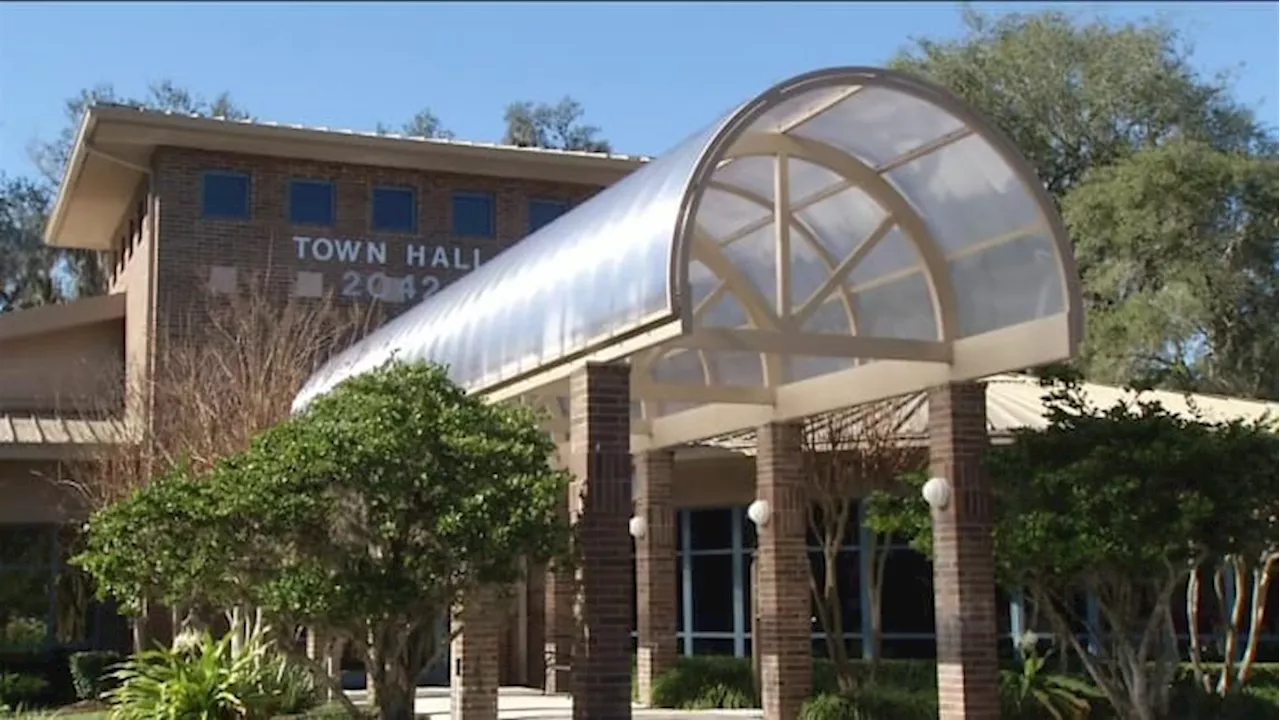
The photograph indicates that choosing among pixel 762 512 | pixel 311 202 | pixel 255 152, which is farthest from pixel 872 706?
pixel 255 152

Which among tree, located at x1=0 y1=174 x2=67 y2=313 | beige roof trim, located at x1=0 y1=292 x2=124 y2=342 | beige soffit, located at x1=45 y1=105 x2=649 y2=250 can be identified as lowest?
beige roof trim, located at x1=0 y1=292 x2=124 y2=342

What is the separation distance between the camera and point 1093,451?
12406 millimetres

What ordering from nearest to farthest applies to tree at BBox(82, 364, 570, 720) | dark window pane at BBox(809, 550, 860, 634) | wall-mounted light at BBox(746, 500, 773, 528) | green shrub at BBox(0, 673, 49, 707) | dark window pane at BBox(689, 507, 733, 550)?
tree at BBox(82, 364, 570, 720)
wall-mounted light at BBox(746, 500, 773, 528)
green shrub at BBox(0, 673, 49, 707)
dark window pane at BBox(809, 550, 860, 634)
dark window pane at BBox(689, 507, 733, 550)

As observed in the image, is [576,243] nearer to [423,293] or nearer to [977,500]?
[977,500]

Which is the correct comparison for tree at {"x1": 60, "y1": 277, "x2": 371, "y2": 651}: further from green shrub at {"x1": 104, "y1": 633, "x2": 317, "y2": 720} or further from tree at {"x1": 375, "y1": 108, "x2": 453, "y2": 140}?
tree at {"x1": 375, "y1": 108, "x2": 453, "y2": 140}

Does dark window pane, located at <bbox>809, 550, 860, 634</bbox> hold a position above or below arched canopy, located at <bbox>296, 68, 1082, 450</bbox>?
below

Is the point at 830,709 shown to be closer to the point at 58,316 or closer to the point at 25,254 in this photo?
the point at 58,316

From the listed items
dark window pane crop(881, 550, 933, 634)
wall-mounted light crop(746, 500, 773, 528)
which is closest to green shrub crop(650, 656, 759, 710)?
dark window pane crop(881, 550, 933, 634)

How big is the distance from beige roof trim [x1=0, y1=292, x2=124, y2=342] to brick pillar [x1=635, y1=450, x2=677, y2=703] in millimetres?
12445

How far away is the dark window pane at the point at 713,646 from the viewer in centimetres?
2331

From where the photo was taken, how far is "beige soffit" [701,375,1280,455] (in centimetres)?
1853

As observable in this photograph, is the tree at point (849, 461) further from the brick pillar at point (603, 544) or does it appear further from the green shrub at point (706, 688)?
the brick pillar at point (603, 544)

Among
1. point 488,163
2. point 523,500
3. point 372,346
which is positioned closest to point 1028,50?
point 488,163

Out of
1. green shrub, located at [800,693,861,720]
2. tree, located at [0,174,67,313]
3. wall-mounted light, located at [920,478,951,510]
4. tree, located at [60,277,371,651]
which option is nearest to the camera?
wall-mounted light, located at [920,478,951,510]
